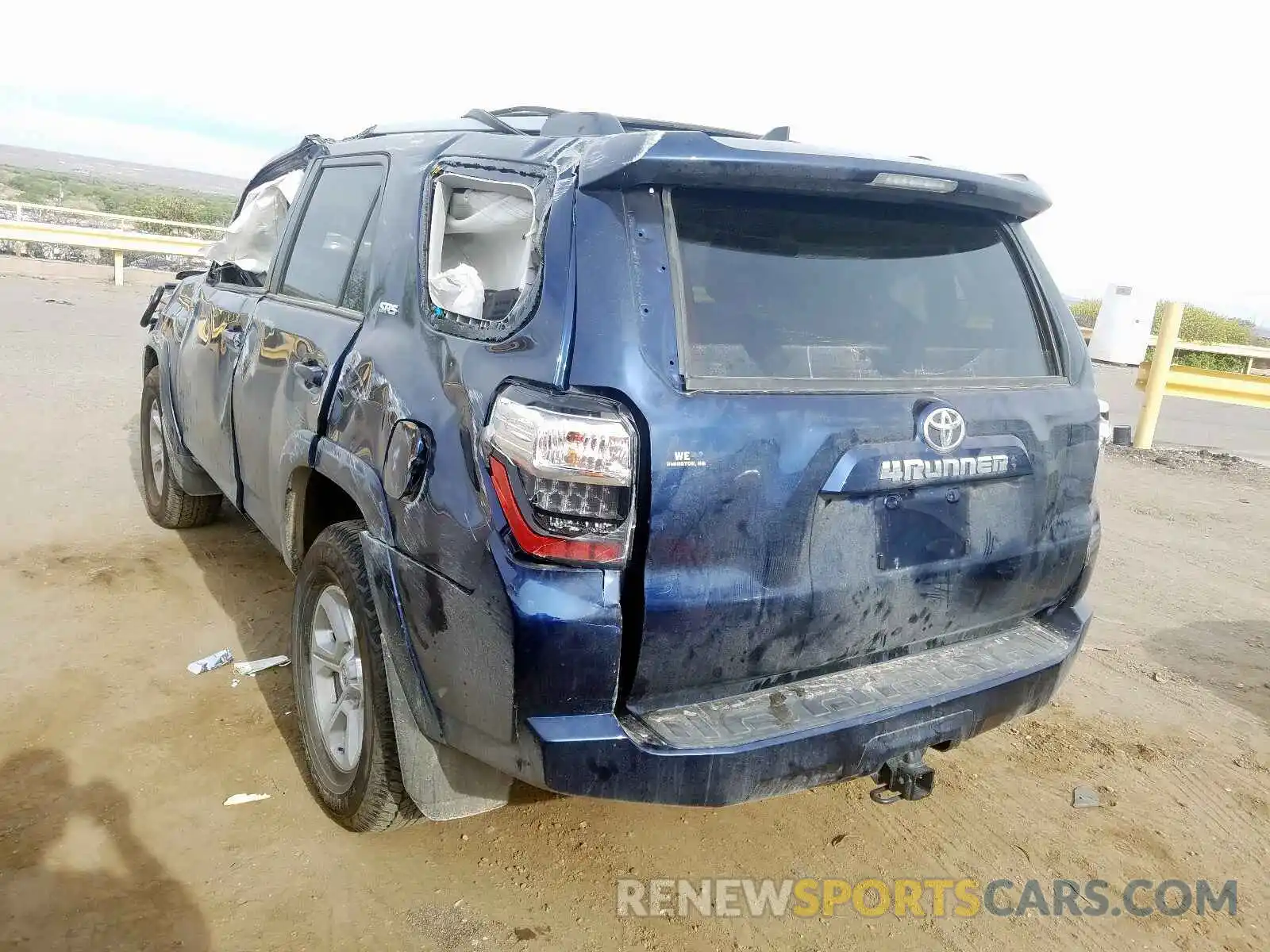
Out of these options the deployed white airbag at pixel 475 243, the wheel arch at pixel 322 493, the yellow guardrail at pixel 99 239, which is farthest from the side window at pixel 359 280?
the yellow guardrail at pixel 99 239

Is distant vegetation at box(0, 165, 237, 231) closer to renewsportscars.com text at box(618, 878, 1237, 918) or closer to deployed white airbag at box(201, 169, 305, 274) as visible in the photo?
deployed white airbag at box(201, 169, 305, 274)

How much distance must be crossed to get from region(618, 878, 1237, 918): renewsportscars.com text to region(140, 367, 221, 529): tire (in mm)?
3469

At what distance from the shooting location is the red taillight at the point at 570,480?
2.01 meters

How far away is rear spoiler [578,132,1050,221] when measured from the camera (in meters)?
2.11

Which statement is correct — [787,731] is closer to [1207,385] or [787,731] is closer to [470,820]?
[470,820]

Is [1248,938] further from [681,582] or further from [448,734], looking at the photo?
[448,734]

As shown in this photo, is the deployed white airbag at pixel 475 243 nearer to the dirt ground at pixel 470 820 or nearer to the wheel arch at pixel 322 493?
the wheel arch at pixel 322 493

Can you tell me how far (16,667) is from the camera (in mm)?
3590

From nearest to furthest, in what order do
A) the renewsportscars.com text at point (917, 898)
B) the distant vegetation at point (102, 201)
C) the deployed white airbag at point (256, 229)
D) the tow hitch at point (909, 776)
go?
the tow hitch at point (909, 776)
the renewsportscars.com text at point (917, 898)
the deployed white airbag at point (256, 229)
the distant vegetation at point (102, 201)

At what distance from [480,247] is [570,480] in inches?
40.5

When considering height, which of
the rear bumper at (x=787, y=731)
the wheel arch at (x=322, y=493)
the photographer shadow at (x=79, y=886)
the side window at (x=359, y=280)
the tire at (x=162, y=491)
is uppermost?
the side window at (x=359, y=280)

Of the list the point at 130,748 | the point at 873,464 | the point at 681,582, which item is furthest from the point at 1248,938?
the point at 130,748

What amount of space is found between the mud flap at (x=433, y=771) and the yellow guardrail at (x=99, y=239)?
18.0 meters

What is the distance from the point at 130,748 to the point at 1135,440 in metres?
9.22
